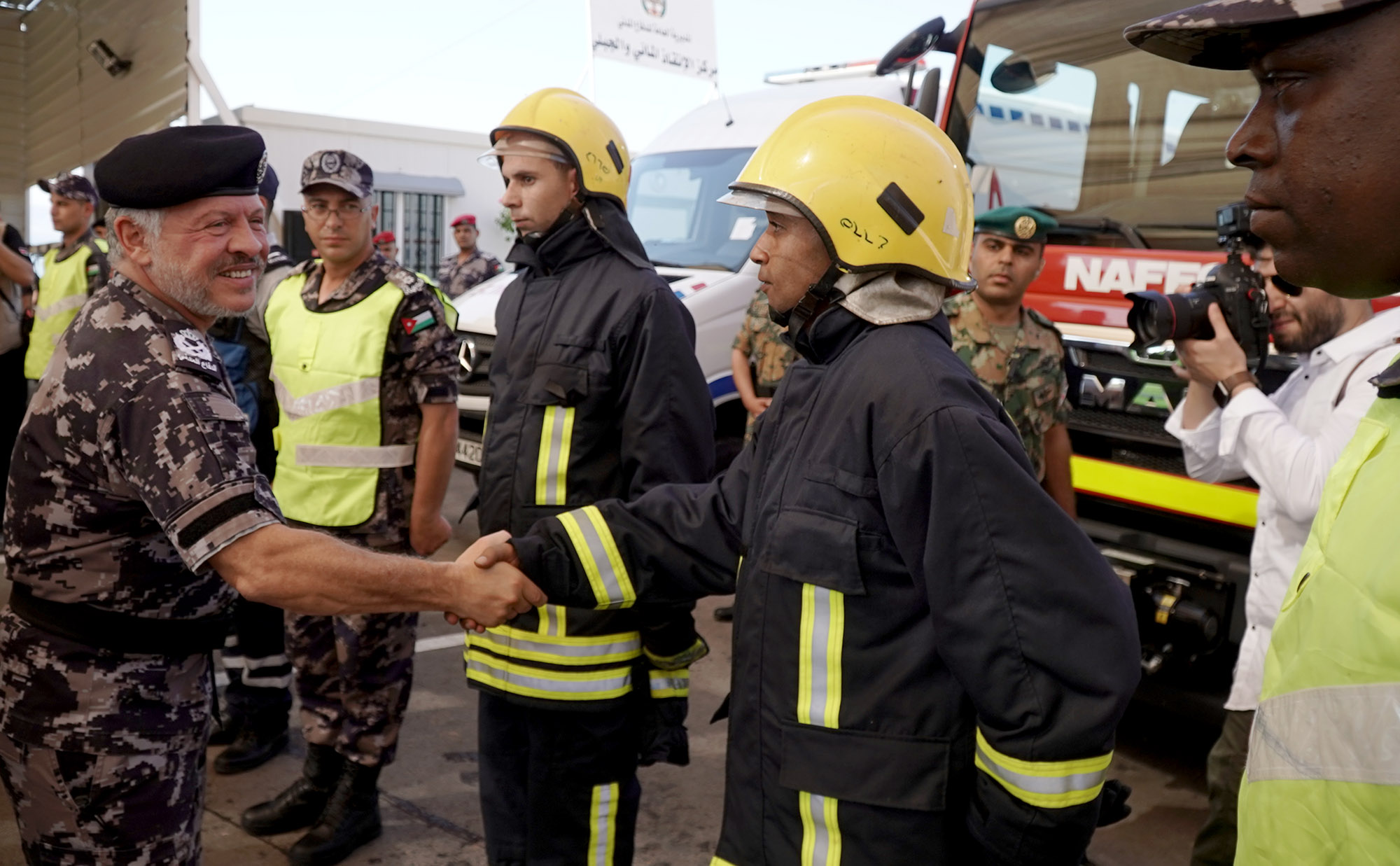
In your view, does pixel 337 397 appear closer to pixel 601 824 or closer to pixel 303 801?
pixel 303 801

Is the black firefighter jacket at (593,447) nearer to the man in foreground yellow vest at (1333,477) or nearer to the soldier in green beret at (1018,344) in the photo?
the soldier in green beret at (1018,344)

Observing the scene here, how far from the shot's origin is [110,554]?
217 cm

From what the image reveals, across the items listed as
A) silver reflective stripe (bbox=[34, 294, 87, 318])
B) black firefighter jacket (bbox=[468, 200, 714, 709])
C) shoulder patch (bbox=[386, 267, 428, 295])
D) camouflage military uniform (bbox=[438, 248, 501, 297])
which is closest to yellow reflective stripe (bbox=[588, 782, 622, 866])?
black firefighter jacket (bbox=[468, 200, 714, 709])

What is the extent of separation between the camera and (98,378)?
82.6 inches

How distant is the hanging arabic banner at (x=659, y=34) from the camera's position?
1156cm

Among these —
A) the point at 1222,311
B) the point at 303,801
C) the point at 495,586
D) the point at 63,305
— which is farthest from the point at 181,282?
the point at 63,305

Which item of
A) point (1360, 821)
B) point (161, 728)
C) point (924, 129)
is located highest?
point (924, 129)

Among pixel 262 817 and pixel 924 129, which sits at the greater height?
pixel 924 129

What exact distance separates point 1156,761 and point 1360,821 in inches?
152

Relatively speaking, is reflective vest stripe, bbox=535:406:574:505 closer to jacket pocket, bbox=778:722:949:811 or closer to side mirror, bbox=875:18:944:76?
jacket pocket, bbox=778:722:949:811

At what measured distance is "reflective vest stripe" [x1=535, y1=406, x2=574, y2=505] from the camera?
296 centimetres

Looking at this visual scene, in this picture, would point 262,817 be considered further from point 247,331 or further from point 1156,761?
point 1156,761

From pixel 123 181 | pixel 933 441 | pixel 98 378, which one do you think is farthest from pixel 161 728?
pixel 933 441

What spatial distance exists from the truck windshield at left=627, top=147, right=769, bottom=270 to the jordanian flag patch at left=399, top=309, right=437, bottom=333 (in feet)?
11.5
